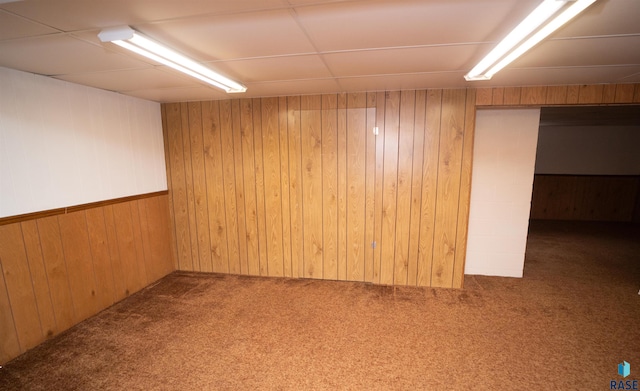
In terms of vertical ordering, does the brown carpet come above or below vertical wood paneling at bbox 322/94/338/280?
below

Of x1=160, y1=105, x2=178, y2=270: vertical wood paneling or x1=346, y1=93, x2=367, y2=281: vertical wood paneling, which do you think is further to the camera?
x1=160, y1=105, x2=178, y2=270: vertical wood paneling

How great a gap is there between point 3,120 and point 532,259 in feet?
19.3

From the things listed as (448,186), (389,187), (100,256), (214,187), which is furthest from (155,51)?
(448,186)

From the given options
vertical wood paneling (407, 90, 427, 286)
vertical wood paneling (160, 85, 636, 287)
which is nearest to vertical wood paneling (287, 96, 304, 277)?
vertical wood paneling (160, 85, 636, 287)

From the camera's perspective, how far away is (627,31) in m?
1.49

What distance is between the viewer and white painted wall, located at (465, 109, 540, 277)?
10.5 feet

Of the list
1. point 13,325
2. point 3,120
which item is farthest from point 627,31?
point 13,325

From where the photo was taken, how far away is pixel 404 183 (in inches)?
121

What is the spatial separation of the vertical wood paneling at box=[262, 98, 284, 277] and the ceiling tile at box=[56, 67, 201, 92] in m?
0.87

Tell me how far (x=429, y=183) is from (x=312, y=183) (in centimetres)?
130

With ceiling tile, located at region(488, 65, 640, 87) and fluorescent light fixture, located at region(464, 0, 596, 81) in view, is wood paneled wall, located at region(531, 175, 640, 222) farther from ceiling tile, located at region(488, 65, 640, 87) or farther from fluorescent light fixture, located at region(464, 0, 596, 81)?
fluorescent light fixture, located at region(464, 0, 596, 81)

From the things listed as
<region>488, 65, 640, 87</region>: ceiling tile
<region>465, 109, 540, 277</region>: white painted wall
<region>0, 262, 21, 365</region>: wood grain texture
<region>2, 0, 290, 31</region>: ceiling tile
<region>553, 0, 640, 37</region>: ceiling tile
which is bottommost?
<region>0, 262, 21, 365</region>: wood grain texture

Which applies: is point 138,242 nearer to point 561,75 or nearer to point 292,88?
point 292,88

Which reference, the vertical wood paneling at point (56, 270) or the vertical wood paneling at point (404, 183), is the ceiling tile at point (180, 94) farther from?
the vertical wood paneling at point (404, 183)
